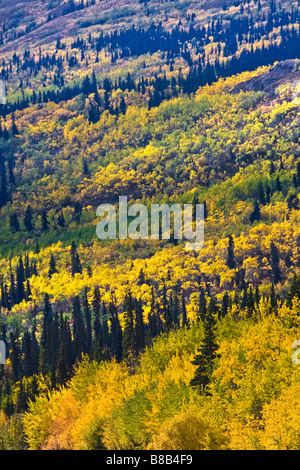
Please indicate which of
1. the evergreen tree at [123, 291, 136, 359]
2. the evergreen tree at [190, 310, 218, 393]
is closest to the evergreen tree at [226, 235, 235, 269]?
the evergreen tree at [123, 291, 136, 359]

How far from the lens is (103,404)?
97.7 metres

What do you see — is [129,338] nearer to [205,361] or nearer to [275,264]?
[205,361]

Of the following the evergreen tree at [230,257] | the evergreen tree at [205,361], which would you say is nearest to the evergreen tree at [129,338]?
the evergreen tree at [205,361]

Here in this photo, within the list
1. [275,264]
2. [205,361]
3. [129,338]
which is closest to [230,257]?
[275,264]

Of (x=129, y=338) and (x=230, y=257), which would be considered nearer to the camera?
(x=129, y=338)

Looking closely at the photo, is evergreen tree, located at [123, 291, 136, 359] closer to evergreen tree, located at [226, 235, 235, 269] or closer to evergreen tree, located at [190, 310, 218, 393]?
evergreen tree, located at [190, 310, 218, 393]

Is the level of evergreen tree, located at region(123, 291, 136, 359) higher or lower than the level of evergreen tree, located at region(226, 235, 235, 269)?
higher

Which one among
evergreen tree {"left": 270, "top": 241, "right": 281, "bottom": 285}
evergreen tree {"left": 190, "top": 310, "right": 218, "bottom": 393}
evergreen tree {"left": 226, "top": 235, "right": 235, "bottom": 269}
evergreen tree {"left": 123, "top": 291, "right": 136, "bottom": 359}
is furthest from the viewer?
evergreen tree {"left": 226, "top": 235, "right": 235, "bottom": 269}

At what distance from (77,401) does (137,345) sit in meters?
36.1

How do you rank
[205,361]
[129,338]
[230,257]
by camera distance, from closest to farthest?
1. [205,361]
2. [129,338]
3. [230,257]

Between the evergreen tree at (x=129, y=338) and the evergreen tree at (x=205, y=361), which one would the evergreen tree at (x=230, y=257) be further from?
the evergreen tree at (x=205, y=361)
